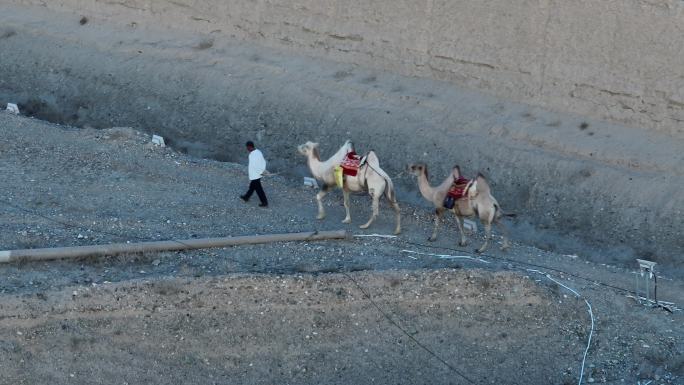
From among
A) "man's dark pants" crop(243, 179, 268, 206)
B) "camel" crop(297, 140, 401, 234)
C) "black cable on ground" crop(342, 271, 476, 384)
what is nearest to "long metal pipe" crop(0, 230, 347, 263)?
"camel" crop(297, 140, 401, 234)

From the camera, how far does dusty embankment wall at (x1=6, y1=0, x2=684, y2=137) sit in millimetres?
22266

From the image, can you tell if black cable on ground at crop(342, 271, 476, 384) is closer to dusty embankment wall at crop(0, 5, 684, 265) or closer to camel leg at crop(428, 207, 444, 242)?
camel leg at crop(428, 207, 444, 242)

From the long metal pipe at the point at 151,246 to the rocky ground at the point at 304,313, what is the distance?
0.12 m

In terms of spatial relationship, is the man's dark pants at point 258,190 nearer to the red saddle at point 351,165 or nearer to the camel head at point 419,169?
the red saddle at point 351,165

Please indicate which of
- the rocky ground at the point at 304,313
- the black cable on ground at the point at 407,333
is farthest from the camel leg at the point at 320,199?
the black cable on ground at the point at 407,333

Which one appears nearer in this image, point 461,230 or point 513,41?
point 461,230

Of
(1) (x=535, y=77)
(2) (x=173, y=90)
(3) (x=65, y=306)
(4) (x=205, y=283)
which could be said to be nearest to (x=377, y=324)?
(4) (x=205, y=283)

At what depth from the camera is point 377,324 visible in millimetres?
16406

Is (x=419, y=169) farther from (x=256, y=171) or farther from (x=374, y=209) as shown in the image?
(x=256, y=171)

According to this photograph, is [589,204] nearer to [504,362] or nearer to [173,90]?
[504,362]

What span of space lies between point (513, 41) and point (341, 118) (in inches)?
156

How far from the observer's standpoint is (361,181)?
18.7 m

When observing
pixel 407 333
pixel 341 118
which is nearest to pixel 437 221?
pixel 407 333

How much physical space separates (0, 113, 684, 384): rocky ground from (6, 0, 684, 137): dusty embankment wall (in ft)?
16.6
